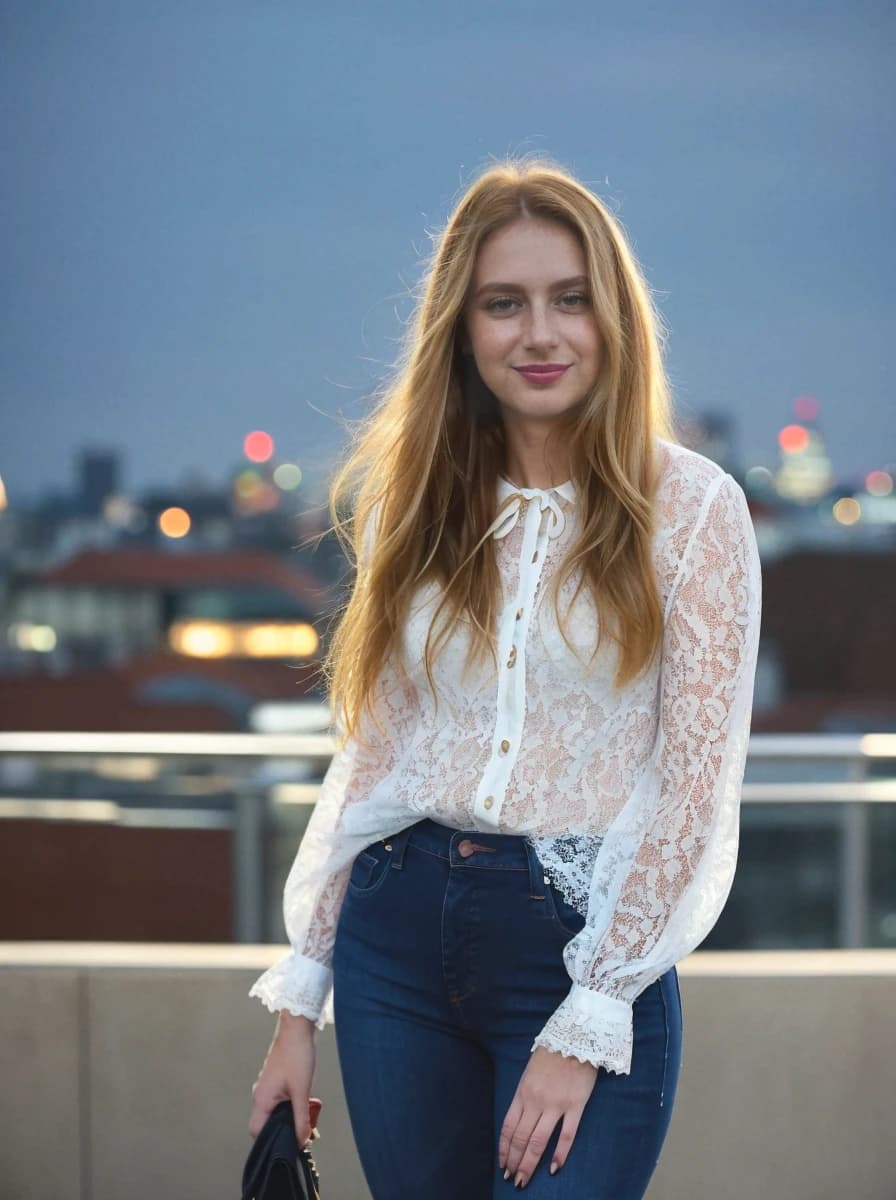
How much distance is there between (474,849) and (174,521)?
29.2 meters

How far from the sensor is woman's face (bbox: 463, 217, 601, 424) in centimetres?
136

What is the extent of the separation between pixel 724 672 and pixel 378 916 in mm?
440

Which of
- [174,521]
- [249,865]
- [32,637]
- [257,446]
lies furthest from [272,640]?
[249,865]

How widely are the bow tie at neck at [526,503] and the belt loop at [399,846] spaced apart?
324 mm

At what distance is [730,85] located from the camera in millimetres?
52500

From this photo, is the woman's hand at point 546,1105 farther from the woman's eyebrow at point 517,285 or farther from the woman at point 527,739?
the woman's eyebrow at point 517,285

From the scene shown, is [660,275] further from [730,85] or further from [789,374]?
[730,85]

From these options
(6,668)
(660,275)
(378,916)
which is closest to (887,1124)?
(378,916)

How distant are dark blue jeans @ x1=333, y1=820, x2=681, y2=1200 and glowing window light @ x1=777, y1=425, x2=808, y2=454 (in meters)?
37.5

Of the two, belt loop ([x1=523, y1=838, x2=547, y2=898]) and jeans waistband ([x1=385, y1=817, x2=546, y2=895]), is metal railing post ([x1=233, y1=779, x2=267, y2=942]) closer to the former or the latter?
jeans waistband ([x1=385, y1=817, x2=546, y2=895])

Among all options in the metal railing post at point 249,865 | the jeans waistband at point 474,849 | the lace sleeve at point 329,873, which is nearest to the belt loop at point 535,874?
the jeans waistband at point 474,849

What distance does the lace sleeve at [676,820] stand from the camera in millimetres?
1233

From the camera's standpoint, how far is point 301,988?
152cm

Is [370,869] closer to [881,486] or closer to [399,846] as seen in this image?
[399,846]
